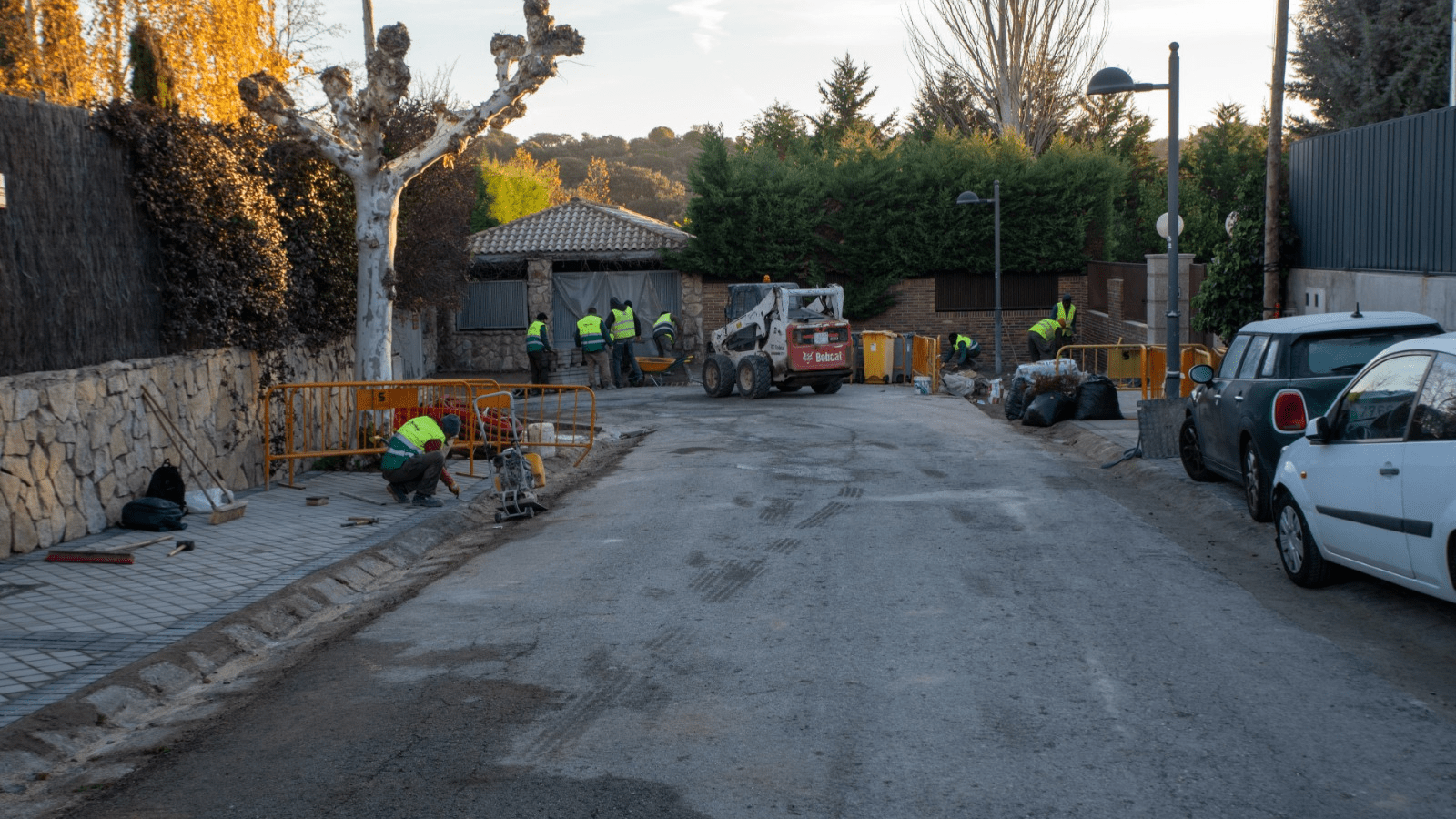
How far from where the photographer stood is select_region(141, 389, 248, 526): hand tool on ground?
11039 mm

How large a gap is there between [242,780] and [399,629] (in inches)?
99.1

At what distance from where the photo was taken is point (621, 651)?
6840 mm

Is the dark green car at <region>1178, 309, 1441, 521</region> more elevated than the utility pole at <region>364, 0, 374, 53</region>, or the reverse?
the utility pole at <region>364, 0, 374, 53</region>

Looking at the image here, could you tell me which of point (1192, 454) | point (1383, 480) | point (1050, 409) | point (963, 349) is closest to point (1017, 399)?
point (1050, 409)

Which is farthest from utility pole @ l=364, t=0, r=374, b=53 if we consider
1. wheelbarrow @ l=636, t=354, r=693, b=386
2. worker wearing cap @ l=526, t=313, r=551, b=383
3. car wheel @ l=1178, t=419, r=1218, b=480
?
car wheel @ l=1178, t=419, r=1218, b=480

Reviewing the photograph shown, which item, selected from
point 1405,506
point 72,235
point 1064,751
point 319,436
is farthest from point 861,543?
point 319,436

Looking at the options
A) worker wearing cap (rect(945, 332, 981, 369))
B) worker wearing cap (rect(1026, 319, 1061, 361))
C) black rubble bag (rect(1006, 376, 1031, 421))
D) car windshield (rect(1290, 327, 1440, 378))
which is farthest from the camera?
worker wearing cap (rect(945, 332, 981, 369))

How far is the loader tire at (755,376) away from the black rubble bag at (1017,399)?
554cm

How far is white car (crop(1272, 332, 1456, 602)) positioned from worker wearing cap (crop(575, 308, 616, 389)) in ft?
Answer: 67.7

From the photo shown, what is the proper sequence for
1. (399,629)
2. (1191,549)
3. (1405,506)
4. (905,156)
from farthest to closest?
(905,156) < (1191,549) < (399,629) < (1405,506)

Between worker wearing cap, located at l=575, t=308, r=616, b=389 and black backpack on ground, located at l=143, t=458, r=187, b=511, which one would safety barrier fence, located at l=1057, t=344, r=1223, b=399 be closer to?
worker wearing cap, located at l=575, t=308, r=616, b=389

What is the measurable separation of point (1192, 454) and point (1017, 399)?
7.43m

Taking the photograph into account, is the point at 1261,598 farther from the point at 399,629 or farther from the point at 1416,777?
the point at 399,629

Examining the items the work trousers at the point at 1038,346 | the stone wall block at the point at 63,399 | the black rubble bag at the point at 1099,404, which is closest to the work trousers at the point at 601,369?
the work trousers at the point at 1038,346
